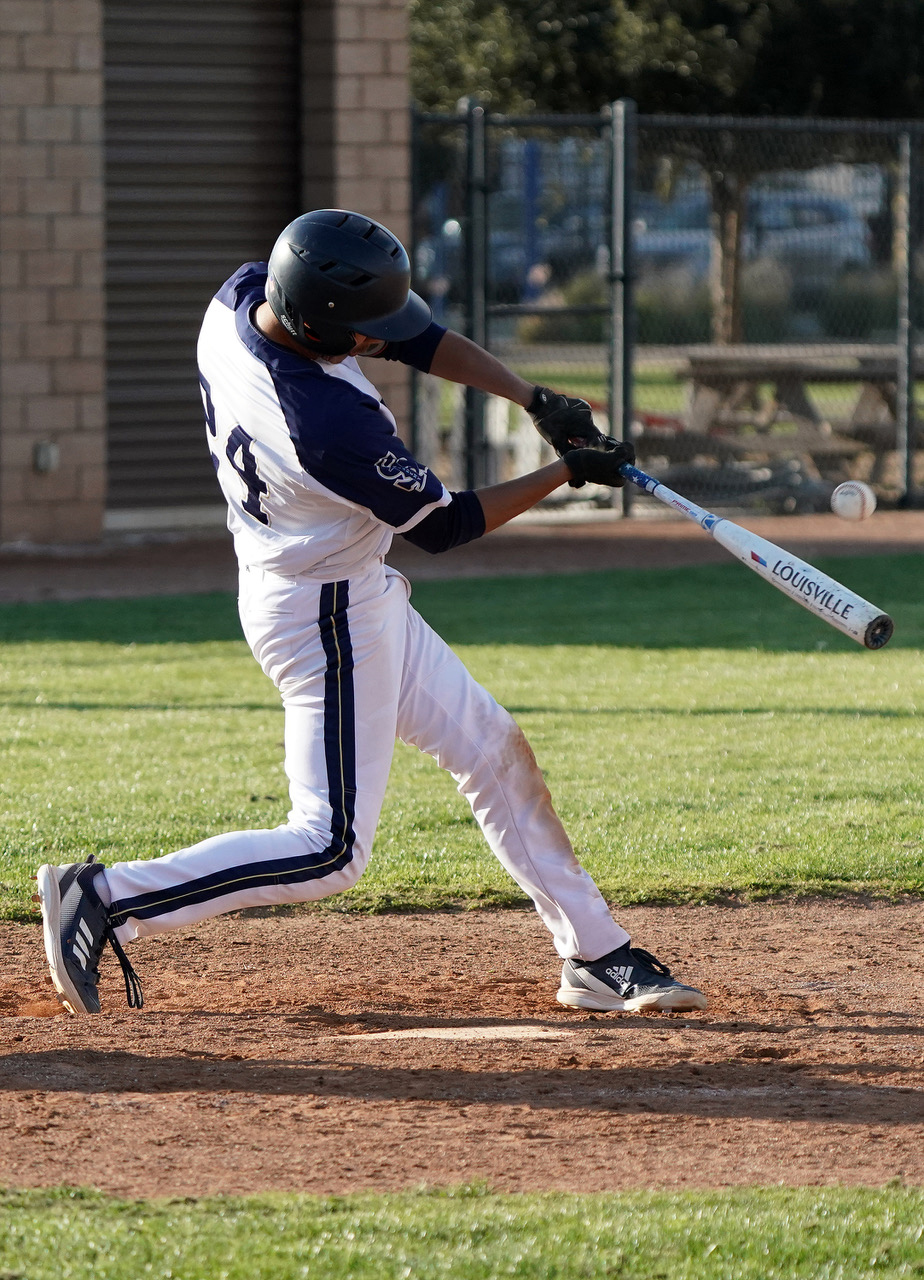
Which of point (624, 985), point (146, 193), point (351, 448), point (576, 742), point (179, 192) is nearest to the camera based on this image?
point (351, 448)

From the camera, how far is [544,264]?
18969mm

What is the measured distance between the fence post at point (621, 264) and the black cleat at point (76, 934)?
9.82m

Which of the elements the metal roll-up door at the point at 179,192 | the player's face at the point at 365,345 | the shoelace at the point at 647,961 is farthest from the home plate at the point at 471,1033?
the metal roll-up door at the point at 179,192

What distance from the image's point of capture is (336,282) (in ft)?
12.8

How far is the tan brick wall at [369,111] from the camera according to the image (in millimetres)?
13070

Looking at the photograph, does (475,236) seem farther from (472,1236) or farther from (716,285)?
(472,1236)

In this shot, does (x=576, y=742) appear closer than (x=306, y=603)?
No

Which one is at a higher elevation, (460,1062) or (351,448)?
(351,448)

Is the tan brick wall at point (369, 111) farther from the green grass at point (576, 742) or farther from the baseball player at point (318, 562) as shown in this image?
the baseball player at point (318, 562)

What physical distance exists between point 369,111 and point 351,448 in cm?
990

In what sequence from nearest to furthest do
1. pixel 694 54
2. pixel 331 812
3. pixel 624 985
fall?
pixel 331 812 → pixel 624 985 → pixel 694 54

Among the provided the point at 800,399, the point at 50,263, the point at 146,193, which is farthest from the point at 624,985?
the point at 800,399

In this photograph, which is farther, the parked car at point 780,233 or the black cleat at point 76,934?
the parked car at point 780,233

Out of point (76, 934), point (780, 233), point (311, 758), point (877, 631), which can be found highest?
point (780, 233)
